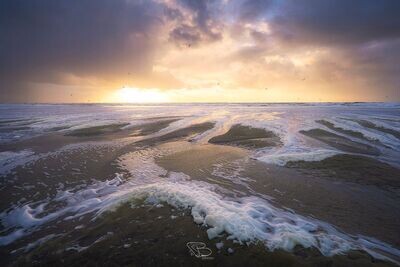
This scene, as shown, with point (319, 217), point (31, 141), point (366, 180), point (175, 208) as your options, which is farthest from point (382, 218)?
point (31, 141)

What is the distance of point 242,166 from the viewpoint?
11.9 metres

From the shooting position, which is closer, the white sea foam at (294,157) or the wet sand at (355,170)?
the wet sand at (355,170)

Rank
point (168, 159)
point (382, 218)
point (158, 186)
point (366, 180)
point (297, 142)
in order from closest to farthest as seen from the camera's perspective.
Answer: point (382, 218) < point (158, 186) < point (366, 180) < point (168, 159) < point (297, 142)

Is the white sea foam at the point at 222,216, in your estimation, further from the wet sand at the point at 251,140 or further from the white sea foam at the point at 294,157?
the wet sand at the point at 251,140

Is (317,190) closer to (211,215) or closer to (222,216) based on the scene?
(222,216)

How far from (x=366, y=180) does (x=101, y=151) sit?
14.8 metres

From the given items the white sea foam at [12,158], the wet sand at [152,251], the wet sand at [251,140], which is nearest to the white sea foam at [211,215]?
the wet sand at [152,251]

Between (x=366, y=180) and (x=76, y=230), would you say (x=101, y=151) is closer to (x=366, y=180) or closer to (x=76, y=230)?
(x=76, y=230)

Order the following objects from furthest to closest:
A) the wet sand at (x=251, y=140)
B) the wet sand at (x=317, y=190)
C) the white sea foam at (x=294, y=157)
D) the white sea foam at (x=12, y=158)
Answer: the wet sand at (x=251, y=140), the white sea foam at (x=294, y=157), the white sea foam at (x=12, y=158), the wet sand at (x=317, y=190)

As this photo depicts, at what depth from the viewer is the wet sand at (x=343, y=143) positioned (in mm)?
15135

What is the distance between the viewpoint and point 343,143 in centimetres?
1755

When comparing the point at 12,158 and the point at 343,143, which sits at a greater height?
the point at 343,143

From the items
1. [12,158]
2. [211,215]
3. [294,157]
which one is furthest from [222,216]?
[12,158]

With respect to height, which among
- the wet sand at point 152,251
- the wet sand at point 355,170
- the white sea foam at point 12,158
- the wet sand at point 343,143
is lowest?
the white sea foam at point 12,158
